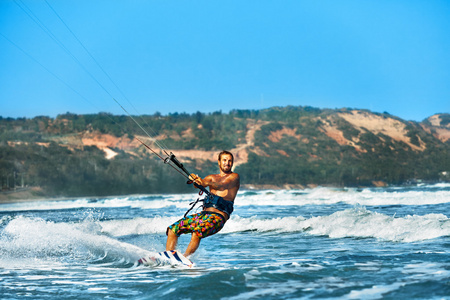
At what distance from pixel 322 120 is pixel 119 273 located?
12208 cm

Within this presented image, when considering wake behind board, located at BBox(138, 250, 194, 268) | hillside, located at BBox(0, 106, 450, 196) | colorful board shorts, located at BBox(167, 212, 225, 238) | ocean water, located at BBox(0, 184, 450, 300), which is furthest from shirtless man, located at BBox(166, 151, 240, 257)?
hillside, located at BBox(0, 106, 450, 196)

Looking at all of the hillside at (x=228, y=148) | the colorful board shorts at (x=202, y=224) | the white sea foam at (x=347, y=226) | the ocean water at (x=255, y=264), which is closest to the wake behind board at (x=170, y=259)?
the ocean water at (x=255, y=264)

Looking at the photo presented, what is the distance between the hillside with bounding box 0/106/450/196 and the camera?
256 feet

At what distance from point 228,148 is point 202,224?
97975 mm

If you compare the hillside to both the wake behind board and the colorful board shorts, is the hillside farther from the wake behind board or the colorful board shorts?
the colorful board shorts

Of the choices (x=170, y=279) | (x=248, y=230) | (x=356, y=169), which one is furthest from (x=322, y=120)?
(x=170, y=279)

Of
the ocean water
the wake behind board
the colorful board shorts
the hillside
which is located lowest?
the ocean water

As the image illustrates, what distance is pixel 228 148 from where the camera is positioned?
Answer: 106 metres

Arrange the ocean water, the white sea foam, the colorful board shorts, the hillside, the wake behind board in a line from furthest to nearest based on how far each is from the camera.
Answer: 1. the hillside
2. the white sea foam
3. the wake behind board
4. the colorful board shorts
5. the ocean water

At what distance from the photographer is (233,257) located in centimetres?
932

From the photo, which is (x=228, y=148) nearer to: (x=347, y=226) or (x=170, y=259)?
(x=347, y=226)

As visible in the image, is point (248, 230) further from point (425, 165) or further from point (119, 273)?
point (425, 165)

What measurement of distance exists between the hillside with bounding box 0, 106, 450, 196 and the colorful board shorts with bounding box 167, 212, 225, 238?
63.2 m

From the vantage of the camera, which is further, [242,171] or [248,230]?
[242,171]
